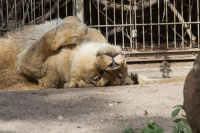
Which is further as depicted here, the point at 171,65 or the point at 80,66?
the point at 171,65

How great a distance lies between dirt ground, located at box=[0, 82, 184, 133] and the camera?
1900 millimetres

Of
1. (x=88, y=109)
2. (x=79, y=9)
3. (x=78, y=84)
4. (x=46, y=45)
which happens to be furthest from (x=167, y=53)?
(x=88, y=109)

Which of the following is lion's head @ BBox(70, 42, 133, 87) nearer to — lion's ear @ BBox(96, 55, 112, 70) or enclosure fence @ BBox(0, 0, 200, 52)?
lion's ear @ BBox(96, 55, 112, 70)

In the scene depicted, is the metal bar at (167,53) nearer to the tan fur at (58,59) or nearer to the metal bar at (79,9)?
the metal bar at (79,9)

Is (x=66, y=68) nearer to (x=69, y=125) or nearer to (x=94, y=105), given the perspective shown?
(x=94, y=105)

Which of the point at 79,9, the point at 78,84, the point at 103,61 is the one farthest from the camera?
the point at 79,9

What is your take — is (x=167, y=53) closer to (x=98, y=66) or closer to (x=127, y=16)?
(x=127, y=16)

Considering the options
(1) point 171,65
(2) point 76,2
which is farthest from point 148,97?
(2) point 76,2

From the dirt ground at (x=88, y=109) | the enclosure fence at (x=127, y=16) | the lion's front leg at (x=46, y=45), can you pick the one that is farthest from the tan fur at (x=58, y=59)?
the enclosure fence at (x=127, y=16)

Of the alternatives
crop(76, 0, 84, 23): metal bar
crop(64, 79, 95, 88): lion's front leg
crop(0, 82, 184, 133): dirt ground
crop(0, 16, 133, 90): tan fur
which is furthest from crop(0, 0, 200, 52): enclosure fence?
crop(0, 82, 184, 133): dirt ground

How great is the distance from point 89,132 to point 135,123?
39 centimetres

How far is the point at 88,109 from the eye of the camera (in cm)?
241

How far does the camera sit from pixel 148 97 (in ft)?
9.35

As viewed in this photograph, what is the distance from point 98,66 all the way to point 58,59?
80cm
